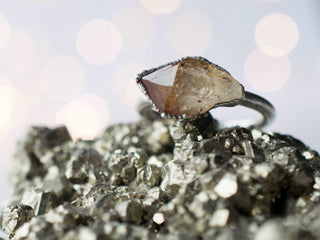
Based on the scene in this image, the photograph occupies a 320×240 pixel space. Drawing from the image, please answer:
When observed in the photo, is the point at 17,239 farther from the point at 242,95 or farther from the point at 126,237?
the point at 242,95

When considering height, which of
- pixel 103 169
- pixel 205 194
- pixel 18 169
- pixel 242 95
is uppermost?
pixel 242 95

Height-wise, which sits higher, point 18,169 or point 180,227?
point 180,227

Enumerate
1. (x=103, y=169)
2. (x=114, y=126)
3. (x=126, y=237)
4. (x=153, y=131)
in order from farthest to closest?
(x=114, y=126), (x=153, y=131), (x=103, y=169), (x=126, y=237)

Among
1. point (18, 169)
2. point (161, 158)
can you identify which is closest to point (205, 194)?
point (161, 158)

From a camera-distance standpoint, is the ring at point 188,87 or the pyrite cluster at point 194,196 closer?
the pyrite cluster at point 194,196

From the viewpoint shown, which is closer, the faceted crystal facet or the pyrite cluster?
the pyrite cluster
